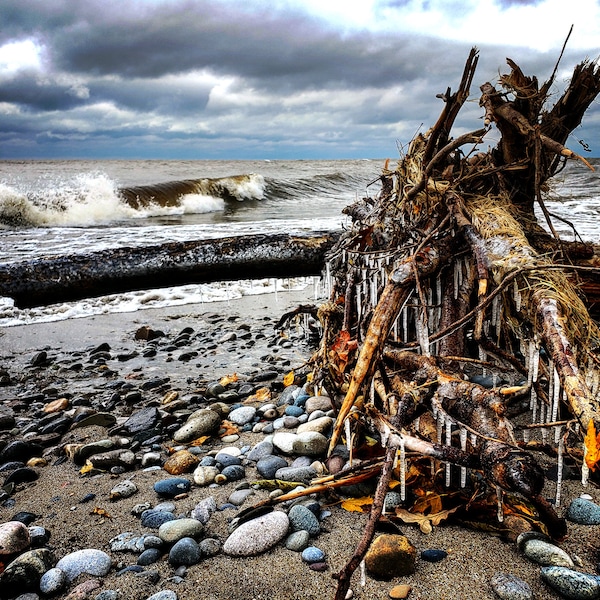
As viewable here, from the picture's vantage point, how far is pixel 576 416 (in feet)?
4.83

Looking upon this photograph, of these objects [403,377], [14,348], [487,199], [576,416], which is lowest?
[14,348]

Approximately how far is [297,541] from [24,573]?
120cm

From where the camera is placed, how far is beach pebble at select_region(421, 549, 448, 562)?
201 cm

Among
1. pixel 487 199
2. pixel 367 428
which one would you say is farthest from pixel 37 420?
pixel 487 199

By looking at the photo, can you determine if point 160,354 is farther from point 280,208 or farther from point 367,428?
point 280,208

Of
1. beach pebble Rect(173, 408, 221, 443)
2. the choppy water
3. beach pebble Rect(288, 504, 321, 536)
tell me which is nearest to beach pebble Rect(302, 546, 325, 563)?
beach pebble Rect(288, 504, 321, 536)

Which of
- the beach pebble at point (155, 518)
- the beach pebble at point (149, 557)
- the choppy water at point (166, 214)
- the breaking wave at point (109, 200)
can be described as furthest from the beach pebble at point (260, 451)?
the breaking wave at point (109, 200)

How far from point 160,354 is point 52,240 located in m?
8.72

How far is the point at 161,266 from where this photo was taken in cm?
430

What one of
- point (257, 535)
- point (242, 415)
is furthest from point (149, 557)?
point (242, 415)

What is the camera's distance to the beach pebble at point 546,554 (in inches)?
74.9

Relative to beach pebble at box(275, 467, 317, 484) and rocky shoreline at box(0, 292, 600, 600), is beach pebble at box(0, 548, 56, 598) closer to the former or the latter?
rocky shoreline at box(0, 292, 600, 600)

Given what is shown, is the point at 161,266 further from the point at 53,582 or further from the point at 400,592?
the point at 400,592

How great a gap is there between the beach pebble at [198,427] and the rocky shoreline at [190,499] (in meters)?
0.01
